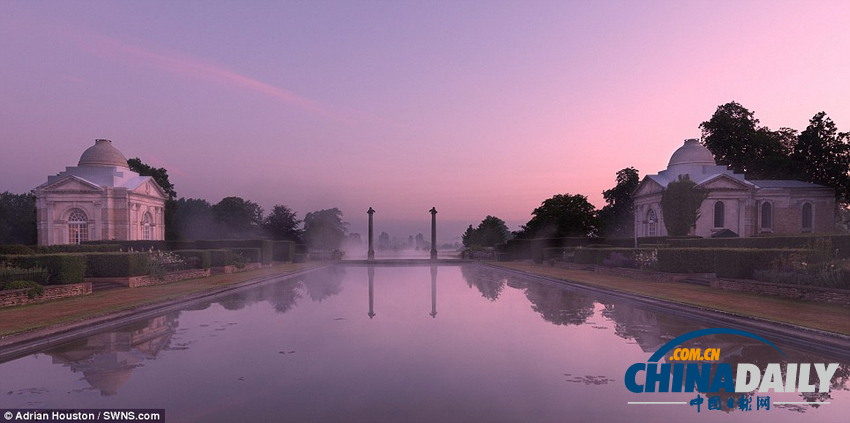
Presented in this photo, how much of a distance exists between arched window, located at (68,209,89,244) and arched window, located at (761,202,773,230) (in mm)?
85083

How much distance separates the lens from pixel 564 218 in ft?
201

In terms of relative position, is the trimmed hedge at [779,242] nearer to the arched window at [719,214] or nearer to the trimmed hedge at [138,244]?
the arched window at [719,214]

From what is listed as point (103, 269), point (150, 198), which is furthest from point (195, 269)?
point (150, 198)

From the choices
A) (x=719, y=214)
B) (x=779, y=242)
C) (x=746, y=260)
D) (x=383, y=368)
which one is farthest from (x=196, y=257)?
(x=719, y=214)

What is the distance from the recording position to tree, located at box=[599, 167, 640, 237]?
82438 mm

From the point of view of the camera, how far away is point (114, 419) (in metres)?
6.25

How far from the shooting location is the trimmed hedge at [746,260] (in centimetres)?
1984

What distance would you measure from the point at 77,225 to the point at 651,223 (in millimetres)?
71861

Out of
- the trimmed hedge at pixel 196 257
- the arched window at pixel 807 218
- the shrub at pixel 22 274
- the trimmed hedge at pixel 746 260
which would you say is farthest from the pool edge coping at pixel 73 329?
the arched window at pixel 807 218

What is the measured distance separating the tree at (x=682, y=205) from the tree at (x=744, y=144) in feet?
125

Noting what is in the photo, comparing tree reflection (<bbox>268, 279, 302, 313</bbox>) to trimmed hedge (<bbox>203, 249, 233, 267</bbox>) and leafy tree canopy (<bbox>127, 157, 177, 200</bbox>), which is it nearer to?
trimmed hedge (<bbox>203, 249, 233, 267</bbox>)

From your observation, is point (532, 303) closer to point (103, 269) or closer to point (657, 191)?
point (103, 269)

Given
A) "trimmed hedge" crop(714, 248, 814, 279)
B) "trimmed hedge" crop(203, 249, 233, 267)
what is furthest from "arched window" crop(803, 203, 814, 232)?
"trimmed hedge" crop(203, 249, 233, 267)

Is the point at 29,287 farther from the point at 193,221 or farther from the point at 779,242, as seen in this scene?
the point at 193,221
